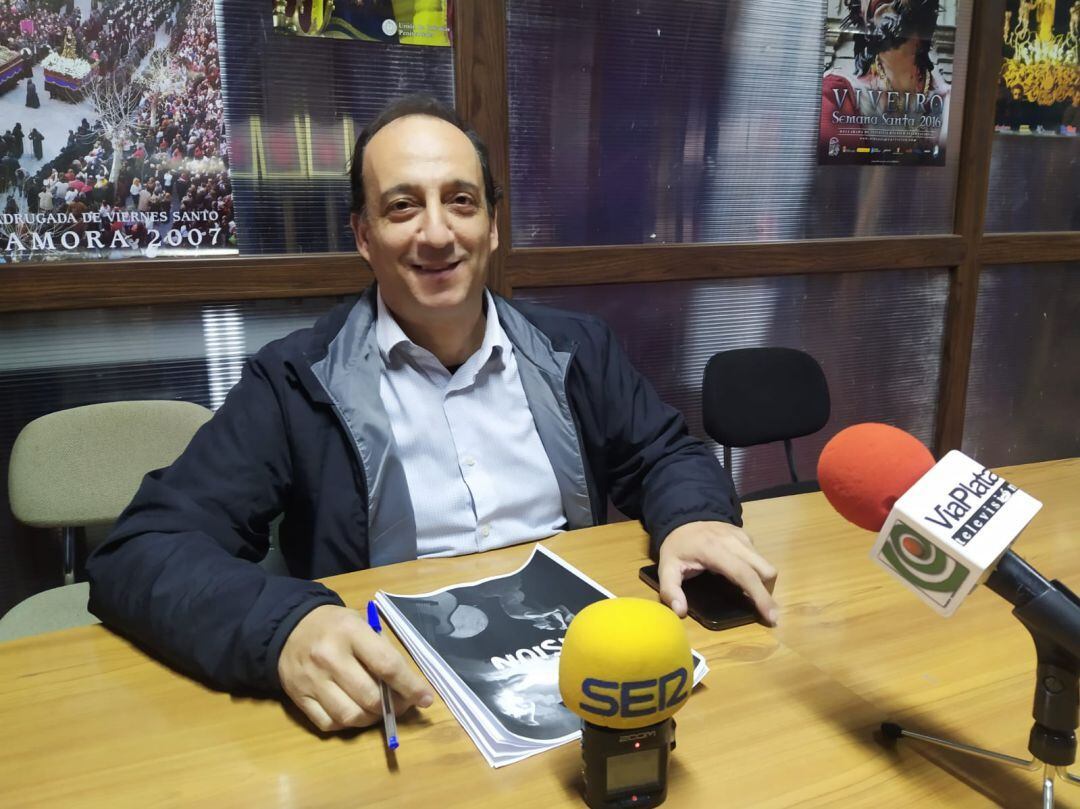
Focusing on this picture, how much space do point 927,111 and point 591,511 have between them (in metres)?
2.14

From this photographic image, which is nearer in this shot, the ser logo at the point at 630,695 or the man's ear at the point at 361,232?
the ser logo at the point at 630,695

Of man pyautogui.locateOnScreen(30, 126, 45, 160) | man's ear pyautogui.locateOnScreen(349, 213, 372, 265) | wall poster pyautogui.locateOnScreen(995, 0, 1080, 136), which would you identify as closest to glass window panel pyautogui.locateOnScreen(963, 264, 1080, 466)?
wall poster pyautogui.locateOnScreen(995, 0, 1080, 136)

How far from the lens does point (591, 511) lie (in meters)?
1.46

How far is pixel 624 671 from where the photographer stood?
544 mm

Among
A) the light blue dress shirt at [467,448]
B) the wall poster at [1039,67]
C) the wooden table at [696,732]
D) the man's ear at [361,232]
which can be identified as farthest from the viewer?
the wall poster at [1039,67]

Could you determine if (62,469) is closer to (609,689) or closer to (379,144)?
(379,144)

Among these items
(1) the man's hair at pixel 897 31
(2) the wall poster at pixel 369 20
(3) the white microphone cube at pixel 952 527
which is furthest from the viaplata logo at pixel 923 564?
(1) the man's hair at pixel 897 31

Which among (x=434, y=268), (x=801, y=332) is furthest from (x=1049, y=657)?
(x=801, y=332)

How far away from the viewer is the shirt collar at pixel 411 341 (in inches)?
53.5

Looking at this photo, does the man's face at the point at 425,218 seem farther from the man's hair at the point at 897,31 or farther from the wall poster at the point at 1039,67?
the wall poster at the point at 1039,67

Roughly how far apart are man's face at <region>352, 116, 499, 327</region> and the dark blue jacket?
12 centimetres

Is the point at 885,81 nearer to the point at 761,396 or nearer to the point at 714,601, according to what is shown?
the point at 761,396

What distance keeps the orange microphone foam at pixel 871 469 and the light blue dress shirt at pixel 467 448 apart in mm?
752

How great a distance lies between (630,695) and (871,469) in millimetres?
262
